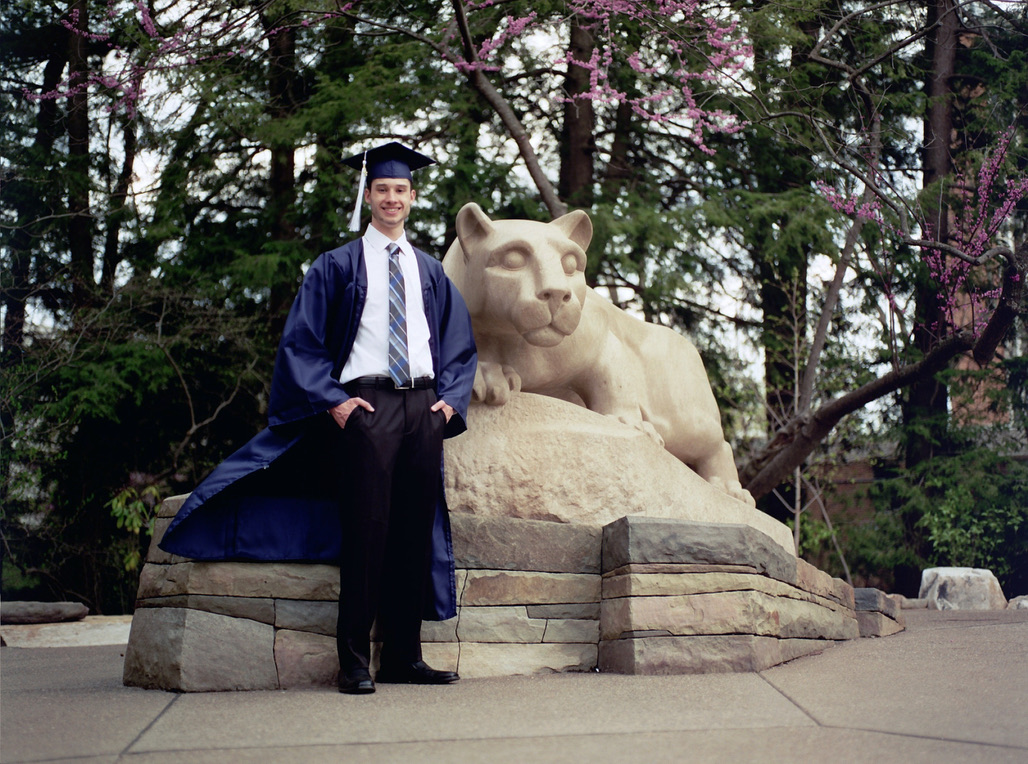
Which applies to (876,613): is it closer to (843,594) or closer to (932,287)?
(843,594)

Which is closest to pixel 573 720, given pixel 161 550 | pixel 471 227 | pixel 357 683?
pixel 357 683

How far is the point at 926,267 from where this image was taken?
999 cm

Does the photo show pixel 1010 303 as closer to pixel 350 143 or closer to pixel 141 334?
pixel 350 143

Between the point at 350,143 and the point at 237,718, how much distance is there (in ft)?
24.7

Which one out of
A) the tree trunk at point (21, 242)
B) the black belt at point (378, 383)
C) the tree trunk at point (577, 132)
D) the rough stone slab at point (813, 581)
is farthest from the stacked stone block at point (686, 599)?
the tree trunk at point (577, 132)

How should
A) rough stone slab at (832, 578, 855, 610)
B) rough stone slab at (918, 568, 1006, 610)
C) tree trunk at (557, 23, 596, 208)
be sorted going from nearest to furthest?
rough stone slab at (832, 578, 855, 610), rough stone slab at (918, 568, 1006, 610), tree trunk at (557, 23, 596, 208)

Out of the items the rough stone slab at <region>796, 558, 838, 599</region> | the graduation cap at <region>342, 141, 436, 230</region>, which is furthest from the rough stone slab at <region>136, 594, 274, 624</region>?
the rough stone slab at <region>796, 558, 838, 599</region>

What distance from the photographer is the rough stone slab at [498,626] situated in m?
3.65

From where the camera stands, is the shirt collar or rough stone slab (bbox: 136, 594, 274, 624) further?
the shirt collar

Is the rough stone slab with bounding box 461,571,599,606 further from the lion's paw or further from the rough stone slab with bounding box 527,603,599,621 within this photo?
the lion's paw

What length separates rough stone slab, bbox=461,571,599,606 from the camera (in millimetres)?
3699

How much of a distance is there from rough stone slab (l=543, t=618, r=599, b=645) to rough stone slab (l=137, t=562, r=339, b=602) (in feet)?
2.78

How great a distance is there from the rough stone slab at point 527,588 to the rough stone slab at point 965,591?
686 cm

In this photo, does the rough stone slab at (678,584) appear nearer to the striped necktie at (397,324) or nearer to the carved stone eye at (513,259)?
the striped necktie at (397,324)
